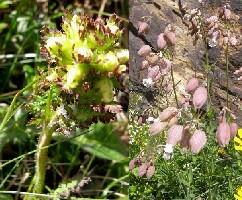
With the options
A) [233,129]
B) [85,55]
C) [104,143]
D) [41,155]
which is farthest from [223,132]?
[104,143]

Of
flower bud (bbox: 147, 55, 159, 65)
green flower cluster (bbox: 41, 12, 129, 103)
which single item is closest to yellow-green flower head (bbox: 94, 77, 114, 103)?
green flower cluster (bbox: 41, 12, 129, 103)

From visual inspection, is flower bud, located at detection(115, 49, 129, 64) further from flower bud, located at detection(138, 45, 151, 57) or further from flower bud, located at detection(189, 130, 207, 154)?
flower bud, located at detection(189, 130, 207, 154)

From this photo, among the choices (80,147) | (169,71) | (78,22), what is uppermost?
(78,22)

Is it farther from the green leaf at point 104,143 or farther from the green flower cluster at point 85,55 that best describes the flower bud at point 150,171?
the green leaf at point 104,143

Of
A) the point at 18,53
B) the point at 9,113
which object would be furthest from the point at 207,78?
the point at 18,53

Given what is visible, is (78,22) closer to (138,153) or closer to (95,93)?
(95,93)

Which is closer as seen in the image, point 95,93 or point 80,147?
point 95,93

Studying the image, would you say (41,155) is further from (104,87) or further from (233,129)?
(233,129)
